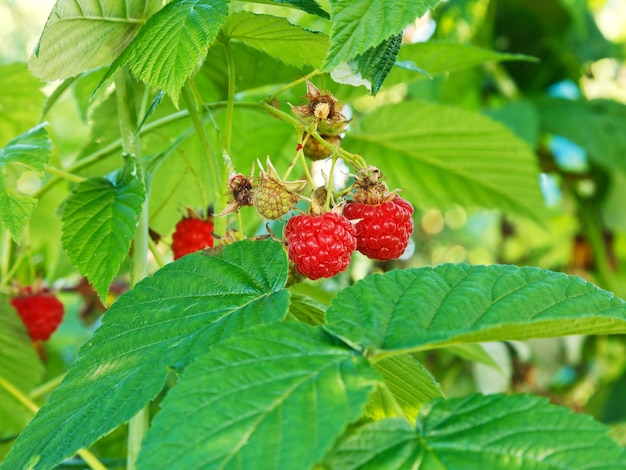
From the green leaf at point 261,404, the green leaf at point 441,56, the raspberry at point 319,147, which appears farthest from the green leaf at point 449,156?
the green leaf at point 261,404

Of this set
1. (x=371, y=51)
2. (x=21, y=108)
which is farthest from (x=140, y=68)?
(x=21, y=108)

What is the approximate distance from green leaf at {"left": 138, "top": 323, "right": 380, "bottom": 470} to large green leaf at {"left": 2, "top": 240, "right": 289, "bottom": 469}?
59 mm

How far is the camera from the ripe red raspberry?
2.24 feet

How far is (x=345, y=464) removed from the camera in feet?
1.59

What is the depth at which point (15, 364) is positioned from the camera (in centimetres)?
Answer: 105

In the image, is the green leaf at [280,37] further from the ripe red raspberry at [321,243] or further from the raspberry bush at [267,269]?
the ripe red raspberry at [321,243]

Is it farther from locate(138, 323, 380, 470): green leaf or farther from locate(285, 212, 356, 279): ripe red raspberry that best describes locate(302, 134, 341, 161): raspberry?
locate(138, 323, 380, 470): green leaf

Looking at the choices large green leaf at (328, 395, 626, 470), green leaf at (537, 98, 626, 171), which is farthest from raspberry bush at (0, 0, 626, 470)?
green leaf at (537, 98, 626, 171)

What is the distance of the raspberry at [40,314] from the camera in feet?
3.66

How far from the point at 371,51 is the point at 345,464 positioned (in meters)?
0.34

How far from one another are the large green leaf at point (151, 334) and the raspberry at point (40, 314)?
50cm

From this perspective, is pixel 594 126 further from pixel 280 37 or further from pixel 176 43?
pixel 176 43

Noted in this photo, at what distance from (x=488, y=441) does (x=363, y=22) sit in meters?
0.32

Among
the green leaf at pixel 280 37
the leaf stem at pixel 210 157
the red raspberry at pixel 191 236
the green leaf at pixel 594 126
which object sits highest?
the green leaf at pixel 280 37
